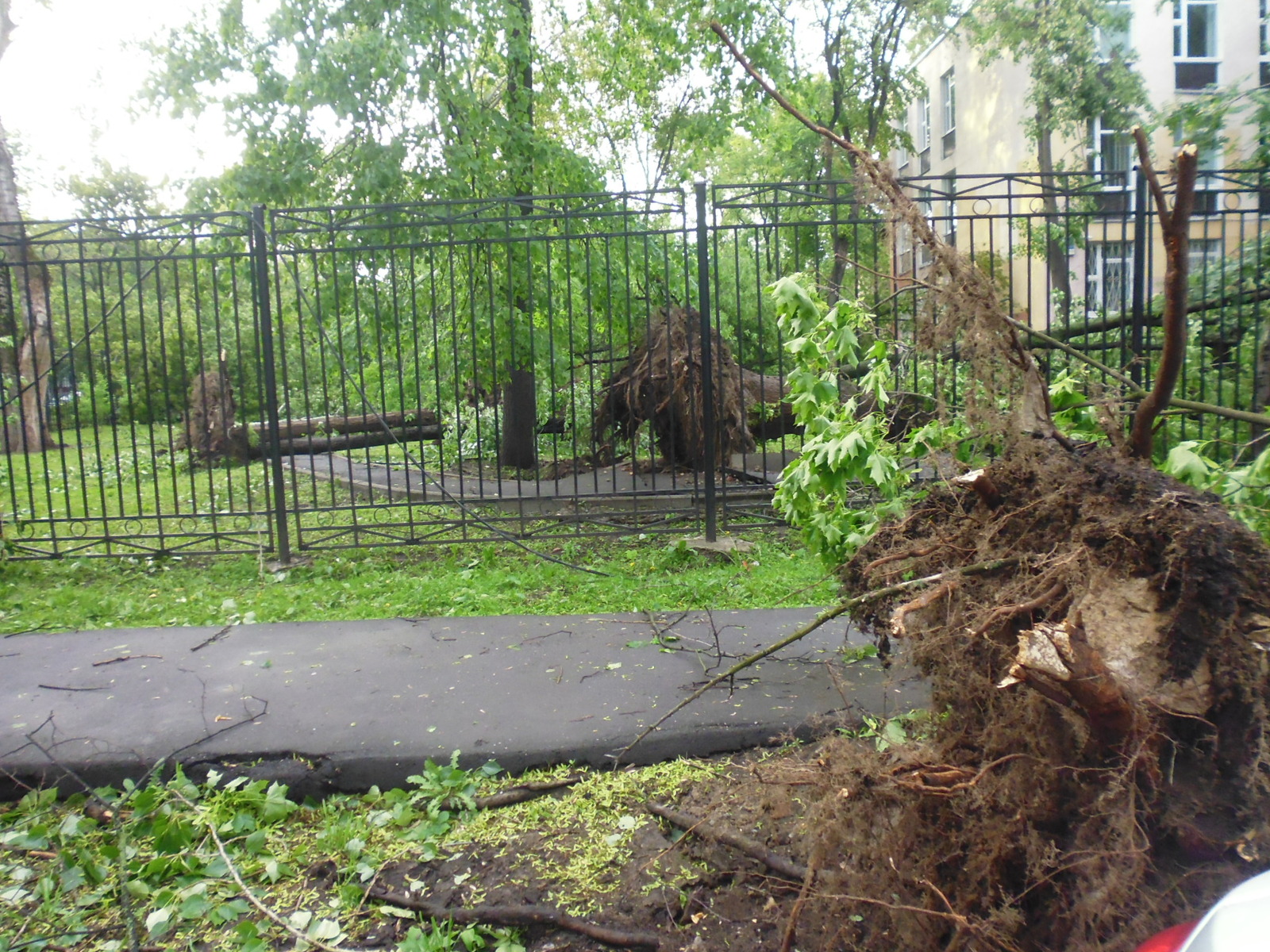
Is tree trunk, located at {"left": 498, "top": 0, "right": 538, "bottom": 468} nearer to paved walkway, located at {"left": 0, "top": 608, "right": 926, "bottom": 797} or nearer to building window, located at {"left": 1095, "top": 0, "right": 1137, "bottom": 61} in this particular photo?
paved walkway, located at {"left": 0, "top": 608, "right": 926, "bottom": 797}

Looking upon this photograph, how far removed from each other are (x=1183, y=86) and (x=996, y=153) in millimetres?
4094

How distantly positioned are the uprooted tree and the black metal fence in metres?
0.94

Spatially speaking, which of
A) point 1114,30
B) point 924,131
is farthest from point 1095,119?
point 924,131

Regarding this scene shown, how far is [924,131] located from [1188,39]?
335 inches

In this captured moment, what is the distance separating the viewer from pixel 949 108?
2500cm

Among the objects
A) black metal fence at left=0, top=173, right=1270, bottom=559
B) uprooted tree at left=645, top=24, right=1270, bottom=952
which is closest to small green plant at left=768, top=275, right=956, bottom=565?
black metal fence at left=0, top=173, right=1270, bottom=559

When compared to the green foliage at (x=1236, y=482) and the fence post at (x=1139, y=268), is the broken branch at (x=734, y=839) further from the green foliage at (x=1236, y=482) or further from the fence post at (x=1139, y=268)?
the fence post at (x=1139, y=268)

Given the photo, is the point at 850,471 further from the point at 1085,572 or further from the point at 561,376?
the point at 561,376

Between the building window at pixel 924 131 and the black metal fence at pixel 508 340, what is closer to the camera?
the black metal fence at pixel 508 340

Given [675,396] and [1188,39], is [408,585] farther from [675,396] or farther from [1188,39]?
[1188,39]

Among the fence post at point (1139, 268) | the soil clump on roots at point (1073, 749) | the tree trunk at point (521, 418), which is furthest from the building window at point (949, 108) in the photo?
the soil clump on roots at point (1073, 749)

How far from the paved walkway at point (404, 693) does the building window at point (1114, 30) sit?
14.4m

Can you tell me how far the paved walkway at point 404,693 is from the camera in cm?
349

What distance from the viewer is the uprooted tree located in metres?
1.83
